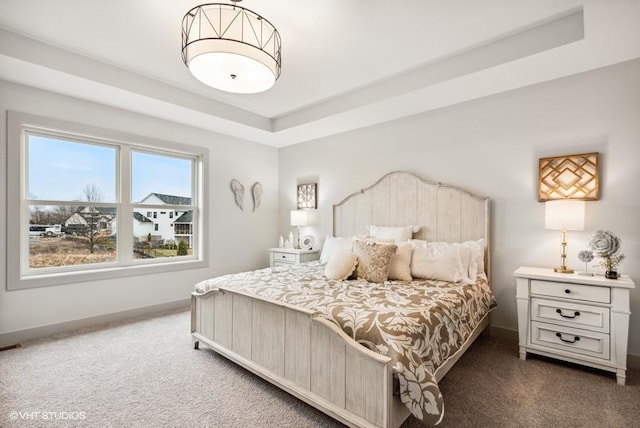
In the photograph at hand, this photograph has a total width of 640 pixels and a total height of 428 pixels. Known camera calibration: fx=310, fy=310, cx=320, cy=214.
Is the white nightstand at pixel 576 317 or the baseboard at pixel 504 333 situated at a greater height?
the white nightstand at pixel 576 317

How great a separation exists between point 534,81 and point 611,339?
218cm

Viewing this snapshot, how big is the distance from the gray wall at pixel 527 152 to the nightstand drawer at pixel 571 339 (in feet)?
1.59

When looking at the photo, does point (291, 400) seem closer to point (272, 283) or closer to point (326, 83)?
point (272, 283)

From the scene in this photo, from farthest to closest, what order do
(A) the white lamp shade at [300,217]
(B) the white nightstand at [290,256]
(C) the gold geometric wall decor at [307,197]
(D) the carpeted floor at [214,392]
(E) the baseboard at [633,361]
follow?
(C) the gold geometric wall decor at [307,197], (A) the white lamp shade at [300,217], (B) the white nightstand at [290,256], (E) the baseboard at [633,361], (D) the carpeted floor at [214,392]

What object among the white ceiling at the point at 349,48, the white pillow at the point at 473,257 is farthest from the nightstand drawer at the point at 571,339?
the white ceiling at the point at 349,48

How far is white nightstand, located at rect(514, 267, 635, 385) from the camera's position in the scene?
2.19 m

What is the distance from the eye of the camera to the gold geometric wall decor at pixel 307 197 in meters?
4.71

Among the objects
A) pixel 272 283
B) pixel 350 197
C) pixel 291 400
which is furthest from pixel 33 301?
pixel 350 197

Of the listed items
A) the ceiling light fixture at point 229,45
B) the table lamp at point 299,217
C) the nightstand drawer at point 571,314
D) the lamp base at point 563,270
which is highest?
the ceiling light fixture at point 229,45

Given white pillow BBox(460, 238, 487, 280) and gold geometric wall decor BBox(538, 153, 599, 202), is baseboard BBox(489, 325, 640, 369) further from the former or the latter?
gold geometric wall decor BBox(538, 153, 599, 202)

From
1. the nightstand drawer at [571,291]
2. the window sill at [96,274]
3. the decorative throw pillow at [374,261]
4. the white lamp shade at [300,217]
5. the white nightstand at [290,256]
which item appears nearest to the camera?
the nightstand drawer at [571,291]

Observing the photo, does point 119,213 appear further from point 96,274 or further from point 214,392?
point 214,392

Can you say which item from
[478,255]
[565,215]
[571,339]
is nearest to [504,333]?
[571,339]

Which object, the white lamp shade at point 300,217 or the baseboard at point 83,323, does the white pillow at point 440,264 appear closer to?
the white lamp shade at point 300,217
